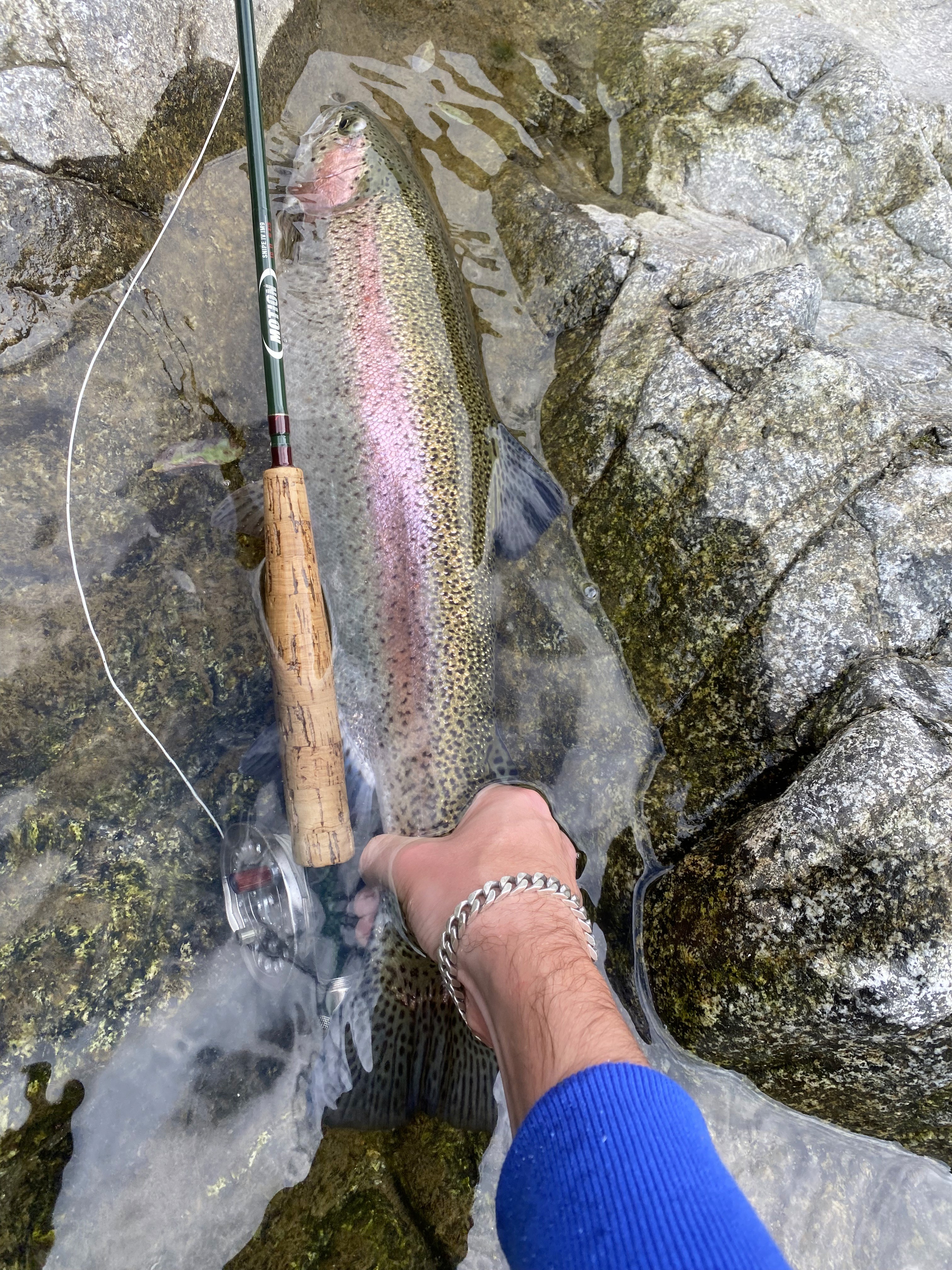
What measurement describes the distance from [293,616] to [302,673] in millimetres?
195

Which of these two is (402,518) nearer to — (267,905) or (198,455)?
(198,455)

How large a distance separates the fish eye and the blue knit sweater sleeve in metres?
3.89

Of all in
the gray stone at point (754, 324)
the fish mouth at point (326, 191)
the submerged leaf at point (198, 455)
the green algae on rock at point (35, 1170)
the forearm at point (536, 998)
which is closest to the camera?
the forearm at point (536, 998)

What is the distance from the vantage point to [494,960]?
6.35 feet

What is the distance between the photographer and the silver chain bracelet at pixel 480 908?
6.78 feet

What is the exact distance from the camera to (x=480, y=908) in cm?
206

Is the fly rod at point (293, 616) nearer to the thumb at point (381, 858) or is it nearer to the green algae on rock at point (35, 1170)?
the thumb at point (381, 858)

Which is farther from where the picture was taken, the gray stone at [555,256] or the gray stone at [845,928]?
the gray stone at [555,256]

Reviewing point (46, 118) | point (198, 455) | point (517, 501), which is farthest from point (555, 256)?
point (46, 118)

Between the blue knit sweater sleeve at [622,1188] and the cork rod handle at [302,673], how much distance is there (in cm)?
120

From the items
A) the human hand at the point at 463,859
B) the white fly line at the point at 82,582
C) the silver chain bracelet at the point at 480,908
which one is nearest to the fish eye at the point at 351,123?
the white fly line at the point at 82,582

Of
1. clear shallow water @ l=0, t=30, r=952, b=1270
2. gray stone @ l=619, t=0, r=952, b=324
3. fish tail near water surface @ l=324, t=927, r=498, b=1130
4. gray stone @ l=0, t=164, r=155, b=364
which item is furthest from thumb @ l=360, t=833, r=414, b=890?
gray stone @ l=619, t=0, r=952, b=324

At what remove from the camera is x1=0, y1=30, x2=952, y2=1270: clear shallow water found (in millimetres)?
2227

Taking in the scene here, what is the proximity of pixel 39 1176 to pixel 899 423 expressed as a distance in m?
3.81
